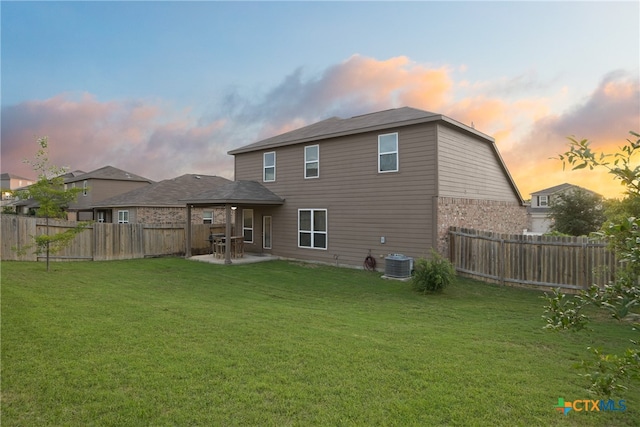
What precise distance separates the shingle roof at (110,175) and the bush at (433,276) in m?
31.8

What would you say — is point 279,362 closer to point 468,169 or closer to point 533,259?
point 533,259

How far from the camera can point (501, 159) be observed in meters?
16.7

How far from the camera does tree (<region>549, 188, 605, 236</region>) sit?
69.9 ft

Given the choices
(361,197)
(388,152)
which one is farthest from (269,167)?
(388,152)

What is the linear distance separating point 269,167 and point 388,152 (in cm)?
678

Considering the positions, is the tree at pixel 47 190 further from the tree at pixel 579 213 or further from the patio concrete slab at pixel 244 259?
the tree at pixel 579 213

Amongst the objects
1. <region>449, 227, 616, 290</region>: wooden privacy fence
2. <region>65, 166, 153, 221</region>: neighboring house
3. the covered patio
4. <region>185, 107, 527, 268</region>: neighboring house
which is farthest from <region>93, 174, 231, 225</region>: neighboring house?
<region>449, 227, 616, 290</region>: wooden privacy fence

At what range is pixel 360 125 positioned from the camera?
14555 millimetres

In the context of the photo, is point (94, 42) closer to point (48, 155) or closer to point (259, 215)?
point (48, 155)

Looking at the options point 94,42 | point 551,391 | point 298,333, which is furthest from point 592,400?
point 94,42

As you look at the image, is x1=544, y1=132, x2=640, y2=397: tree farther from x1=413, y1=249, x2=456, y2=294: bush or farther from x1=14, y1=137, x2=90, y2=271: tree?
x1=14, y1=137, x2=90, y2=271: tree

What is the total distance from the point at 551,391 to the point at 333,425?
245 cm

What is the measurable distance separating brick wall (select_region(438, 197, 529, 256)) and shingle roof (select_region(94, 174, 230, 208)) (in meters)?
13.7

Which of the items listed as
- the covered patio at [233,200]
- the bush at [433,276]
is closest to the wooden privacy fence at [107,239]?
the covered patio at [233,200]
